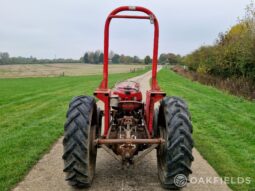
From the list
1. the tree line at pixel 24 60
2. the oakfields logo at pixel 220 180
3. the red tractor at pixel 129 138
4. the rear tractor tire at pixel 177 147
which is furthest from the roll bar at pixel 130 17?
the tree line at pixel 24 60

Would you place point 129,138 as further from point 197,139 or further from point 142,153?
point 197,139

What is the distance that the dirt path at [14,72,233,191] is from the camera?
4.79 meters

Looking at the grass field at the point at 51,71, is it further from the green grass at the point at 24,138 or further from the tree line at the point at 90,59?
the green grass at the point at 24,138

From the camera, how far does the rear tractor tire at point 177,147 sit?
4391 mm

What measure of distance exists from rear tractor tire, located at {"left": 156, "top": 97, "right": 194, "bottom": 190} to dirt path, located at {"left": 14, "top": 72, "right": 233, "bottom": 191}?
297 millimetres

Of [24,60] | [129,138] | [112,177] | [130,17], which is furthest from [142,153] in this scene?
[24,60]

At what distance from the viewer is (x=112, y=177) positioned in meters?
5.18

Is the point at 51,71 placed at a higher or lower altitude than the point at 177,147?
lower

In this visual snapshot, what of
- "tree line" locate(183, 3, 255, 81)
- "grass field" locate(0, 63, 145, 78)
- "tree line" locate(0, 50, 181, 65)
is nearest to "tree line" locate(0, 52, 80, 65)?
"tree line" locate(0, 50, 181, 65)

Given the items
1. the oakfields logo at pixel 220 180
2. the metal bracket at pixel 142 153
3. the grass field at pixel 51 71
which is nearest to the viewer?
the metal bracket at pixel 142 153

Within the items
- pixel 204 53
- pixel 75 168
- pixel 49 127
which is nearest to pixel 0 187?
pixel 75 168

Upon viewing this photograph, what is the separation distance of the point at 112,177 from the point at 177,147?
131 cm

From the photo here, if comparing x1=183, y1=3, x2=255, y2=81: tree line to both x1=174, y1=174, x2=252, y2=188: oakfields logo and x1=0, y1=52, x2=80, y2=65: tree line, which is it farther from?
x1=0, y1=52, x2=80, y2=65: tree line

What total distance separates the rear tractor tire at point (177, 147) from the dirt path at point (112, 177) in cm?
30
